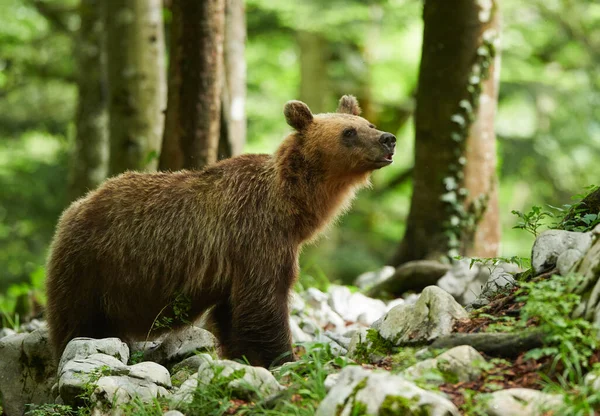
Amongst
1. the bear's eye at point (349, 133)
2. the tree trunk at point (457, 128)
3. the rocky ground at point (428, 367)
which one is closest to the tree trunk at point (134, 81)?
the tree trunk at point (457, 128)

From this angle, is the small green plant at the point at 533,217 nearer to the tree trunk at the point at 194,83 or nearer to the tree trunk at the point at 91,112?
the tree trunk at the point at 194,83

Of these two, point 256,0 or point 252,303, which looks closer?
point 252,303

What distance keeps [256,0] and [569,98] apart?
299 inches

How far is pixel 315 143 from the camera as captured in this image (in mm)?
6695

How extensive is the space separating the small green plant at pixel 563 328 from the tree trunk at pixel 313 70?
1512 centimetres

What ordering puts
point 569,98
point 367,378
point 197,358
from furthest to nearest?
point 569,98 < point 197,358 < point 367,378

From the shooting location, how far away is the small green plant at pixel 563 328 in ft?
12.9

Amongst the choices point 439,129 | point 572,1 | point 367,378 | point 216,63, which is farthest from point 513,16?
point 367,378

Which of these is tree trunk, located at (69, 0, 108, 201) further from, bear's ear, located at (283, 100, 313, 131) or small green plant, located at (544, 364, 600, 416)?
small green plant, located at (544, 364, 600, 416)

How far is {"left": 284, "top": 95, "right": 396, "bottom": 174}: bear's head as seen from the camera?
261 inches

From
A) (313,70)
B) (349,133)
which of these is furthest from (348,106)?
(313,70)

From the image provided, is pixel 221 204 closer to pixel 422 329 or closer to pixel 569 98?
pixel 422 329

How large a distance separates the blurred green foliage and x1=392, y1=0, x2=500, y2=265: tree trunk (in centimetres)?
750

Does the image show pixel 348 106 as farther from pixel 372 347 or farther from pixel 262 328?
pixel 372 347
